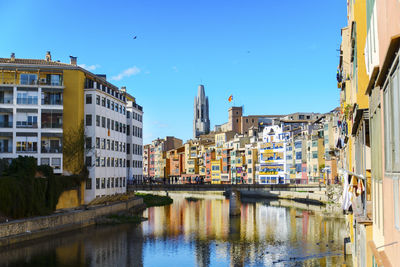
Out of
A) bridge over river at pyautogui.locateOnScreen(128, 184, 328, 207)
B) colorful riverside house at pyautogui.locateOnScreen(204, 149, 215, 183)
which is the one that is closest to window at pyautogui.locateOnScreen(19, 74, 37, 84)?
bridge over river at pyautogui.locateOnScreen(128, 184, 328, 207)

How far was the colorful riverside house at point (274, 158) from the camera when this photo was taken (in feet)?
356

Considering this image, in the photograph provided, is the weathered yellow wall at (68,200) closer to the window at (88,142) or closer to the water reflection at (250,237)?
the window at (88,142)

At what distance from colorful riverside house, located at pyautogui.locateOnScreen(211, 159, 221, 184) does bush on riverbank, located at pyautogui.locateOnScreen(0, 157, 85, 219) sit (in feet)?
289

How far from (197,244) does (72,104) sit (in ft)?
70.0

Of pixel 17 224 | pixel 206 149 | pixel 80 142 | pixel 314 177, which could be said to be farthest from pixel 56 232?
pixel 206 149

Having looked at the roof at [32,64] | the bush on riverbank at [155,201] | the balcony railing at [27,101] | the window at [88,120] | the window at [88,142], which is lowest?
the bush on riverbank at [155,201]

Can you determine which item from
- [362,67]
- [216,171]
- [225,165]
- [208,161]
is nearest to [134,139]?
[362,67]

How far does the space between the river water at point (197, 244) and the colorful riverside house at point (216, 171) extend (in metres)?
77.3

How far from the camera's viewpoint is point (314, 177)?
9256cm

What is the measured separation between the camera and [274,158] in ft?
362

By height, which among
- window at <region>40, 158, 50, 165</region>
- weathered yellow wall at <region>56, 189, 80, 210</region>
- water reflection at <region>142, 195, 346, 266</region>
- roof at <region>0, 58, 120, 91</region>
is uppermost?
roof at <region>0, 58, 120, 91</region>

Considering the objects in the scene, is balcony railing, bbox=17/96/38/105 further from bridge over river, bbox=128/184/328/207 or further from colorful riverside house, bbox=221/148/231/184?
colorful riverside house, bbox=221/148/231/184

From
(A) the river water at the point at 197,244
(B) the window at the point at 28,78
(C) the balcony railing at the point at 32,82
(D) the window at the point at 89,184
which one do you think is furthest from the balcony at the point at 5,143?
(A) the river water at the point at 197,244

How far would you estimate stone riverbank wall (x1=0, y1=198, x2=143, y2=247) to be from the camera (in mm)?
36831
